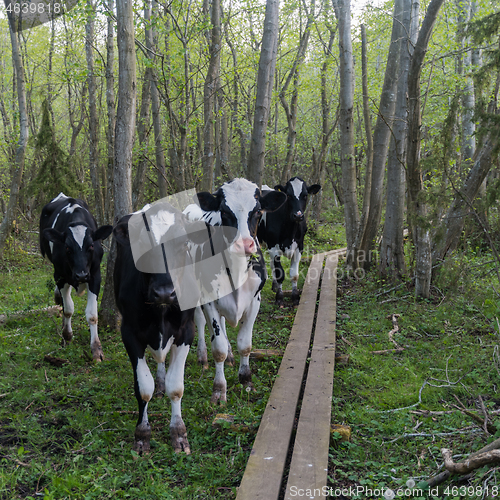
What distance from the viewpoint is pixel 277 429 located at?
402 centimetres

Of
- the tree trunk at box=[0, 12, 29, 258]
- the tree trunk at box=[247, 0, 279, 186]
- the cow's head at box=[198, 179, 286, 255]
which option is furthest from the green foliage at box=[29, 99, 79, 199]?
the cow's head at box=[198, 179, 286, 255]

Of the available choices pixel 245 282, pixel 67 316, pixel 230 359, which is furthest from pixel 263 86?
pixel 67 316

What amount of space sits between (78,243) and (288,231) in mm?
4173

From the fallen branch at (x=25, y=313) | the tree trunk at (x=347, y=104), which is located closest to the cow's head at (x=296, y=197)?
the tree trunk at (x=347, y=104)

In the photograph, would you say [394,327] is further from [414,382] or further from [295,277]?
[295,277]

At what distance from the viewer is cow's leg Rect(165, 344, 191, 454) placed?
4125 mm

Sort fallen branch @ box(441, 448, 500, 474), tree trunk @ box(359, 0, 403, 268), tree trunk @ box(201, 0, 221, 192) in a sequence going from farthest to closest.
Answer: tree trunk @ box(359, 0, 403, 268), tree trunk @ box(201, 0, 221, 192), fallen branch @ box(441, 448, 500, 474)

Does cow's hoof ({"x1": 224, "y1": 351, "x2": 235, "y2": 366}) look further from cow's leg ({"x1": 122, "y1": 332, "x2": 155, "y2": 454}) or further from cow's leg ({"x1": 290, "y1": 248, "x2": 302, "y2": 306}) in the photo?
cow's leg ({"x1": 290, "y1": 248, "x2": 302, "y2": 306})

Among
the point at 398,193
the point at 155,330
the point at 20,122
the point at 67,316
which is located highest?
the point at 20,122

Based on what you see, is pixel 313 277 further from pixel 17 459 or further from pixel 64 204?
pixel 17 459

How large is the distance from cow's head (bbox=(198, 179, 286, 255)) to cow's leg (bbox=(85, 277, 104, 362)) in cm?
239

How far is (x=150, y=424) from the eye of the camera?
14.7 ft

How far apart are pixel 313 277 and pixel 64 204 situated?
18.0 feet

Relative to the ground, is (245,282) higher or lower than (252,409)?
higher
